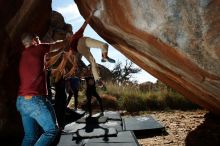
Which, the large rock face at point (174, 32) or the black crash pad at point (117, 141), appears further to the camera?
the black crash pad at point (117, 141)

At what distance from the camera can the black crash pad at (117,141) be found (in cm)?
602

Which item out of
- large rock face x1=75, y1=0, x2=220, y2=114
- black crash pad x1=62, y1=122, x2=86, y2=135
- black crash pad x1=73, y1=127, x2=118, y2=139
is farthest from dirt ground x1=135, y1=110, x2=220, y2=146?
black crash pad x1=62, y1=122, x2=86, y2=135

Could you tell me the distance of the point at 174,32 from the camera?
16.4 ft

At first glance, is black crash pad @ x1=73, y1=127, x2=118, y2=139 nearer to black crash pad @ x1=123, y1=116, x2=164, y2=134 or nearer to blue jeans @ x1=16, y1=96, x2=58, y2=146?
black crash pad @ x1=123, y1=116, x2=164, y2=134

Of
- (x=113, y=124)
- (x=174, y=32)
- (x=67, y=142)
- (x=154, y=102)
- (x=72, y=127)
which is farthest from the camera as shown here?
(x=154, y=102)

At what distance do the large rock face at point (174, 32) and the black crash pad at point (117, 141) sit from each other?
4.36 ft

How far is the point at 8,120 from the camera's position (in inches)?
259

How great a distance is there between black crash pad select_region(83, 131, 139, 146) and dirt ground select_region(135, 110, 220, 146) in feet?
1.42

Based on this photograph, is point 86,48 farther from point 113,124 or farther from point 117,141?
point 113,124

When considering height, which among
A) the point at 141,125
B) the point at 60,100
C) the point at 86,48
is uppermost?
the point at 86,48

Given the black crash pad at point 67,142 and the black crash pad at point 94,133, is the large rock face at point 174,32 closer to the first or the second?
the black crash pad at point 94,133

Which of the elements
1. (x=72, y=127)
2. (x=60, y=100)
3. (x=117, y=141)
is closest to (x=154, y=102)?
(x=60, y=100)

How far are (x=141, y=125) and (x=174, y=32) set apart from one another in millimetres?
3519

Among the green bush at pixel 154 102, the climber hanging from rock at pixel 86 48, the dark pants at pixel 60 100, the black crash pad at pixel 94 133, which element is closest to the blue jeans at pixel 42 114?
the climber hanging from rock at pixel 86 48
